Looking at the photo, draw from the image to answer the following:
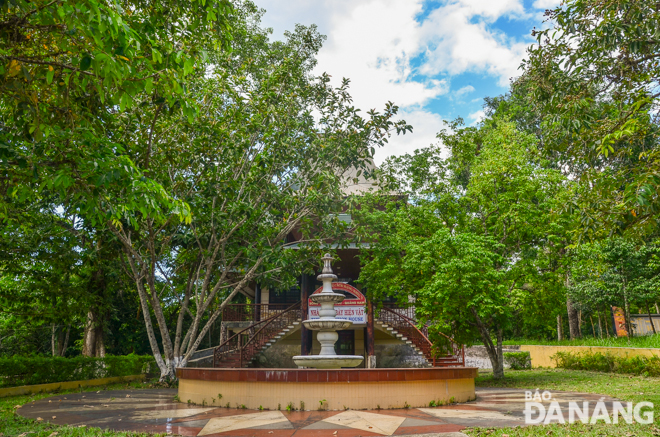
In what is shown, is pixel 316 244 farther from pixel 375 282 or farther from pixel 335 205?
pixel 375 282

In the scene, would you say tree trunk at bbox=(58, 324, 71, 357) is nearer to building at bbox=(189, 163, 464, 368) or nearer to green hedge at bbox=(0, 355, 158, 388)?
green hedge at bbox=(0, 355, 158, 388)

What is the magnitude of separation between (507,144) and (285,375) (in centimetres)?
1284

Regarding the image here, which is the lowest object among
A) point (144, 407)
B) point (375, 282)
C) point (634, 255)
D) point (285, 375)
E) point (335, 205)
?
point (144, 407)

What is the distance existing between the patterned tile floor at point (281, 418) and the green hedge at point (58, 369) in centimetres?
411

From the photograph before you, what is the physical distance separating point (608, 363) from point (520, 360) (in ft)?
23.3

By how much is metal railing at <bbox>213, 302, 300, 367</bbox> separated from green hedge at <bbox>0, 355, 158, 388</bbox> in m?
4.05

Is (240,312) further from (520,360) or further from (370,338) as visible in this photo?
(520,360)

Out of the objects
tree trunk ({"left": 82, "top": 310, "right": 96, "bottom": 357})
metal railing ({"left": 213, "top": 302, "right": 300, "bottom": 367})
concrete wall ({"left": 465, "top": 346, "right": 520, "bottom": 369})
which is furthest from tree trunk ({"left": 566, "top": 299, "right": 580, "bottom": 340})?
tree trunk ({"left": 82, "top": 310, "right": 96, "bottom": 357})

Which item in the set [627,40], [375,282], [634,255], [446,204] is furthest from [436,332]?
[634,255]

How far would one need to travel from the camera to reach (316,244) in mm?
16109

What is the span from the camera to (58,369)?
14719 millimetres

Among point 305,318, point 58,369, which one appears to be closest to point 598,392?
point 305,318

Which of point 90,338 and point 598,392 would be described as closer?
point 598,392

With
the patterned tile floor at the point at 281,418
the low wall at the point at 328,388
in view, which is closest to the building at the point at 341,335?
the low wall at the point at 328,388
